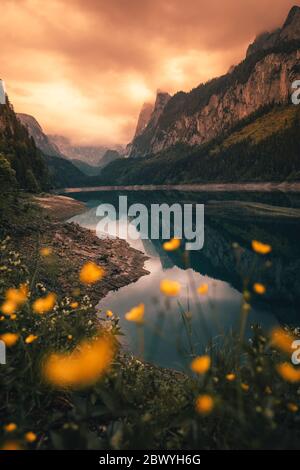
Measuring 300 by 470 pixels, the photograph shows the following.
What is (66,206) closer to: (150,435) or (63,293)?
(63,293)

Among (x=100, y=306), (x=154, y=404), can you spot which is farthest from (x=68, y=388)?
(x=100, y=306)

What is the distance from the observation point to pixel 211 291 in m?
24.1

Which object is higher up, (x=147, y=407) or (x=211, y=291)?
(x=147, y=407)

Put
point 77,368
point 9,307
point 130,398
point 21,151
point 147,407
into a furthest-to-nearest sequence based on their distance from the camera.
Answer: point 21,151
point 147,407
point 130,398
point 9,307
point 77,368

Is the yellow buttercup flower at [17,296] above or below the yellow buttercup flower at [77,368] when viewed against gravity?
above

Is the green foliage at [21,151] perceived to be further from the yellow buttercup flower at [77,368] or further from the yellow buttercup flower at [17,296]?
the yellow buttercup flower at [77,368]

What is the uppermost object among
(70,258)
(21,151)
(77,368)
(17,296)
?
(21,151)

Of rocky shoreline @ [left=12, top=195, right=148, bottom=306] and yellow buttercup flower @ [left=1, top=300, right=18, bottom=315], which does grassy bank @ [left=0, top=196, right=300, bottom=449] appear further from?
rocky shoreline @ [left=12, top=195, right=148, bottom=306]

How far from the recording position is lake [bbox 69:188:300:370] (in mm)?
7874

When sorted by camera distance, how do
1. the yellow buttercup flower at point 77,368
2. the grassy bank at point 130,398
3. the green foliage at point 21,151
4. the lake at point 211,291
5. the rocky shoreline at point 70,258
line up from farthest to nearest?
the green foliage at point 21,151
the rocky shoreline at point 70,258
the lake at point 211,291
the yellow buttercup flower at point 77,368
the grassy bank at point 130,398

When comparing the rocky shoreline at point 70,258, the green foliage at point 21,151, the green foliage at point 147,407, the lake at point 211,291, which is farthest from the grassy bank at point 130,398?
the green foliage at point 21,151

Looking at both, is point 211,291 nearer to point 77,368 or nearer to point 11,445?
point 77,368

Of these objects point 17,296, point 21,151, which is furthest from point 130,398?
point 21,151

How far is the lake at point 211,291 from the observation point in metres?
7.87
